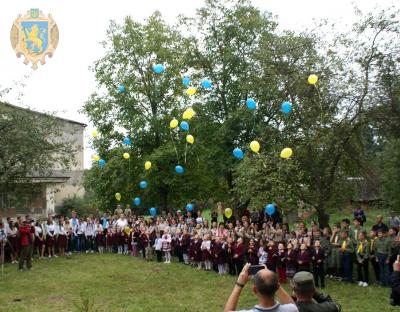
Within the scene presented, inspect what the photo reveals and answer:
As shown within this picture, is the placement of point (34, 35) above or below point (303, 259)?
above

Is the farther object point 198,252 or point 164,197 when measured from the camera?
point 164,197

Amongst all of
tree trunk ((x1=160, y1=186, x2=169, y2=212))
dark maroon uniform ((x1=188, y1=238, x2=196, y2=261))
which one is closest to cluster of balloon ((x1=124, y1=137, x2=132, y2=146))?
tree trunk ((x1=160, y1=186, x2=169, y2=212))

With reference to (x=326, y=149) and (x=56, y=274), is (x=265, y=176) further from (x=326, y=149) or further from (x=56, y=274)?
(x=56, y=274)

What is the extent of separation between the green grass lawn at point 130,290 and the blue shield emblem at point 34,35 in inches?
315

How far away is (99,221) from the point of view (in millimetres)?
21547

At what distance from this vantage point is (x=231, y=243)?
575 inches

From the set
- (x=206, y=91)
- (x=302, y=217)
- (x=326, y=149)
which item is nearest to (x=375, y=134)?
(x=326, y=149)

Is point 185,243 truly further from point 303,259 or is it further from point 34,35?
point 34,35

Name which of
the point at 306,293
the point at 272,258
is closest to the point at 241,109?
the point at 272,258

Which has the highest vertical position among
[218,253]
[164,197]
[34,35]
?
[34,35]

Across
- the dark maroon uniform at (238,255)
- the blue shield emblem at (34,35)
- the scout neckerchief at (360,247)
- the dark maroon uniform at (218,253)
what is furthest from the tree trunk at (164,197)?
the scout neckerchief at (360,247)

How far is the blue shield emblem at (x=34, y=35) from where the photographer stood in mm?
18328

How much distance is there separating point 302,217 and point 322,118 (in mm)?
4559

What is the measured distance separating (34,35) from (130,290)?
36.2 ft
